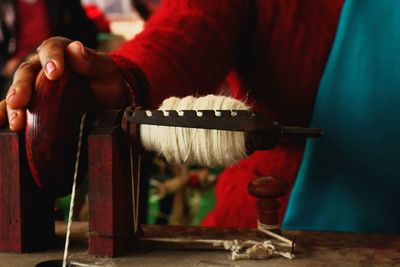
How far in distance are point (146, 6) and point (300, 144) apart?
164 cm

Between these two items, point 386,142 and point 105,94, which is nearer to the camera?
point 105,94

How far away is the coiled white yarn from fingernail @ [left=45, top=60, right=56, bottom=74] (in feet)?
0.45

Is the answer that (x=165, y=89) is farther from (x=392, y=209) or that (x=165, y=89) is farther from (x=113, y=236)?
(x=392, y=209)

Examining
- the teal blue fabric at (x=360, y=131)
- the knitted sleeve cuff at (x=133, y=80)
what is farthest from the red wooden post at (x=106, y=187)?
the teal blue fabric at (x=360, y=131)

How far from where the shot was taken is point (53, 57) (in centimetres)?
81

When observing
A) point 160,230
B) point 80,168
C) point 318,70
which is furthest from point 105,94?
point 318,70

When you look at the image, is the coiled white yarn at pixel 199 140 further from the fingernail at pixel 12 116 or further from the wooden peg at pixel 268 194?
the fingernail at pixel 12 116

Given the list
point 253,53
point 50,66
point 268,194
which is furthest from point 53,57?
point 253,53

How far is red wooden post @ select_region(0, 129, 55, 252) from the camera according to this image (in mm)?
812

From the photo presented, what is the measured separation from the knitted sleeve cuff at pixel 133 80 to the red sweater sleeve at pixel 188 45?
0.05 m

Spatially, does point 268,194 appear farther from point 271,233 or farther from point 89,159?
point 89,159

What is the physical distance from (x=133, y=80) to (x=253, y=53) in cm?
39

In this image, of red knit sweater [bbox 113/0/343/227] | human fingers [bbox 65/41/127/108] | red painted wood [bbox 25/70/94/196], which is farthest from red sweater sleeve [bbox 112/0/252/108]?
red painted wood [bbox 25/70/94/196]

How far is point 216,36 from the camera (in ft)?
3.93
